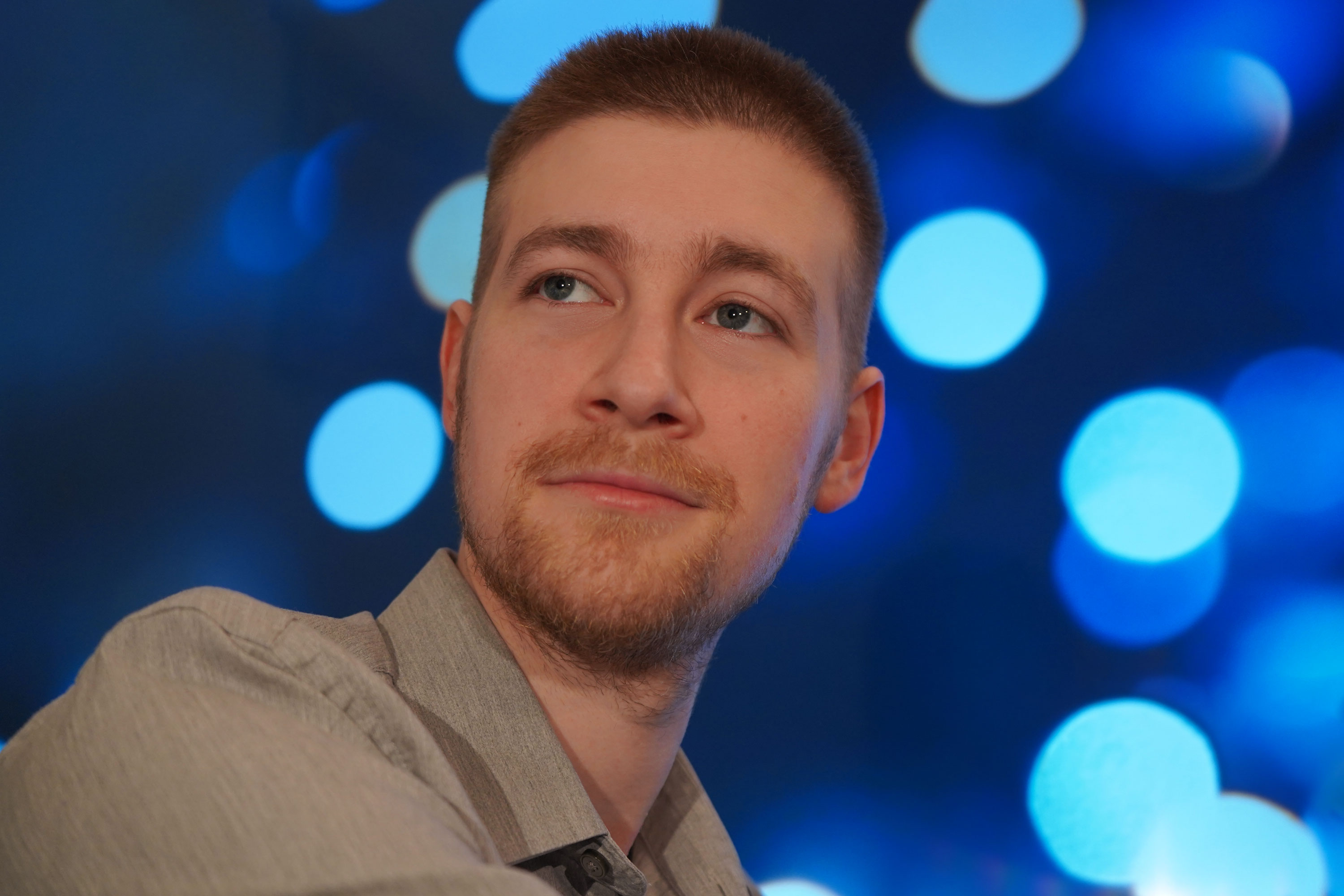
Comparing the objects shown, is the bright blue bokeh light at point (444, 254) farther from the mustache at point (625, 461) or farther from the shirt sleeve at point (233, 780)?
the shirt sleeve at point (233, 780)

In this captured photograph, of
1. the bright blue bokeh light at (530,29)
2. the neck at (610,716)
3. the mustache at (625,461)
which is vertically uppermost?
the bright blue bokeh light at (530,29)

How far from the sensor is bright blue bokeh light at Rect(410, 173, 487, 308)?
58.1 inches

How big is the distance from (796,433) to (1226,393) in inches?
32.6

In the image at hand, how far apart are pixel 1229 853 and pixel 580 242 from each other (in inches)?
46.4

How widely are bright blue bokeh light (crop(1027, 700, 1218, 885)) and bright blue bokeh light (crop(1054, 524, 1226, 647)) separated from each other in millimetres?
103

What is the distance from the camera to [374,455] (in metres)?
1.43

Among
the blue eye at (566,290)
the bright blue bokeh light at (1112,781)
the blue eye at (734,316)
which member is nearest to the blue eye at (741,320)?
the blue eye at (734,316)

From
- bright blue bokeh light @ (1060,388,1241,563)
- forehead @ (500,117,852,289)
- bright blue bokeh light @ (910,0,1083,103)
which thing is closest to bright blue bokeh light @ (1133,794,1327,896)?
bright blue bokeh light @ (1060,388,1241,563)

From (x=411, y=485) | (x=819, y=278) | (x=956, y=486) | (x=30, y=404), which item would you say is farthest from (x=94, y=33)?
(x=956, y=486)

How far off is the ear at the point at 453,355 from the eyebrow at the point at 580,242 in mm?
108

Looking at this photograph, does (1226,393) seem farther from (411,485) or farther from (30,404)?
(30,404)

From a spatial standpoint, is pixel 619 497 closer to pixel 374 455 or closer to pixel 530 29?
pixel 374 455

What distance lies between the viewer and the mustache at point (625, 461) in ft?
2.71

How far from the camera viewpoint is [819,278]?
0.99m
